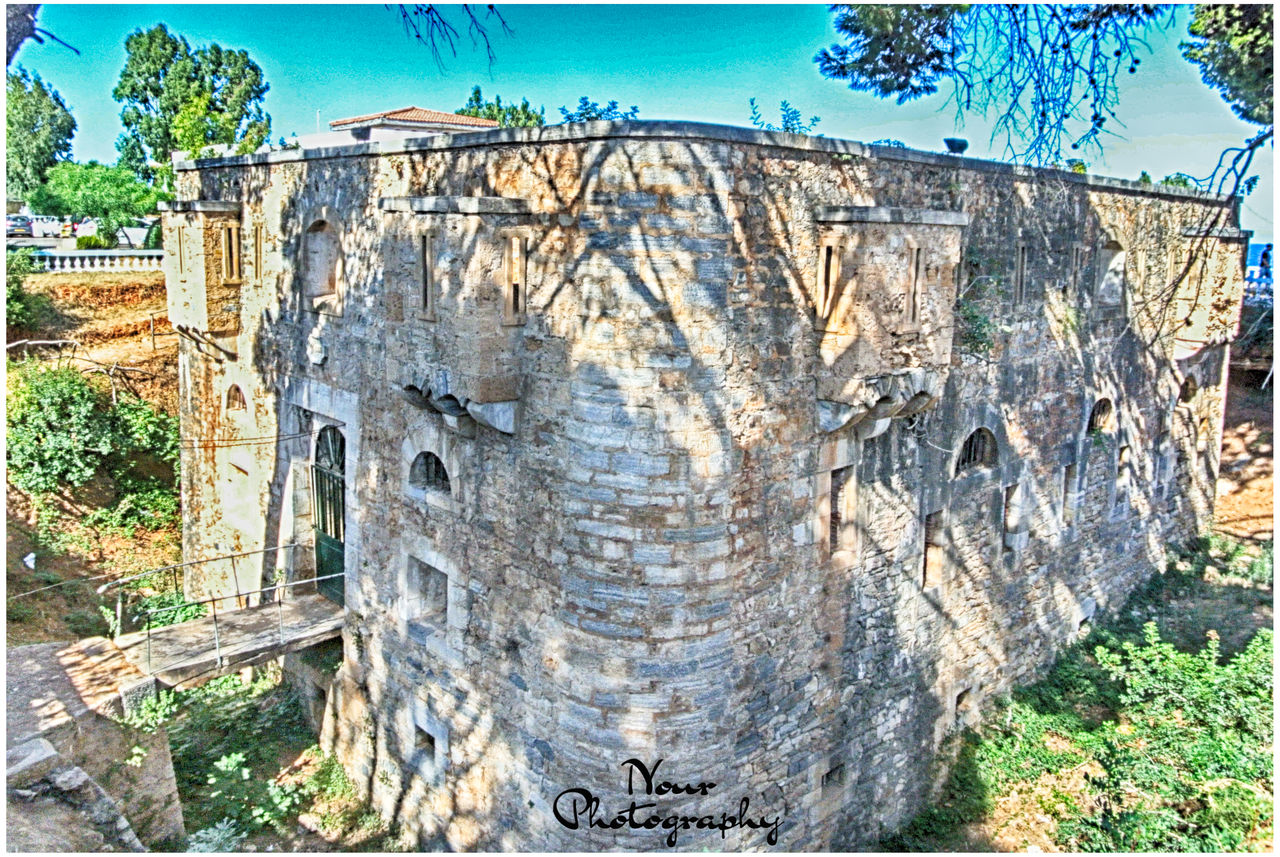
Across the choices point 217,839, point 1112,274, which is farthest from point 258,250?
point 1112,274

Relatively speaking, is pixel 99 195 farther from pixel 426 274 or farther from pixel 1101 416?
pixel 1101 416

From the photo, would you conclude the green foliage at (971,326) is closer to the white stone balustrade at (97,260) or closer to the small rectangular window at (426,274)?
the small rectangular window at (426,274)

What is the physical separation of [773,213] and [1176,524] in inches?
441

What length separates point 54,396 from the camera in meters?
16.0

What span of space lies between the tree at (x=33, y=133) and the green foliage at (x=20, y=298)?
17.5 meters

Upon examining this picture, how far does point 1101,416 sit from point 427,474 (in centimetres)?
895

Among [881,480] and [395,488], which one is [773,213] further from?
[395,488]

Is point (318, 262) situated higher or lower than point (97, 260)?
lower

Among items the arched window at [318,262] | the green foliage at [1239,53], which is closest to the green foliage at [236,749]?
the arched window at [318,262]

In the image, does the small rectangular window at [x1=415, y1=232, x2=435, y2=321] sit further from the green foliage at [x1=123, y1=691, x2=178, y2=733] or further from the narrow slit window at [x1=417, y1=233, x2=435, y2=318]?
the green foliage at [x1=123, y1=691, x2=178, y2=733]

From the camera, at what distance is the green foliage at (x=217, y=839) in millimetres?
9273

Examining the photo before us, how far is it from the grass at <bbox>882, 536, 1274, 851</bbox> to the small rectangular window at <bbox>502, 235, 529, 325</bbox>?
6.49m

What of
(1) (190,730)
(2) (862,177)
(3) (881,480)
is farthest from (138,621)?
(2) (862,177)

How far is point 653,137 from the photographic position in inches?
277
